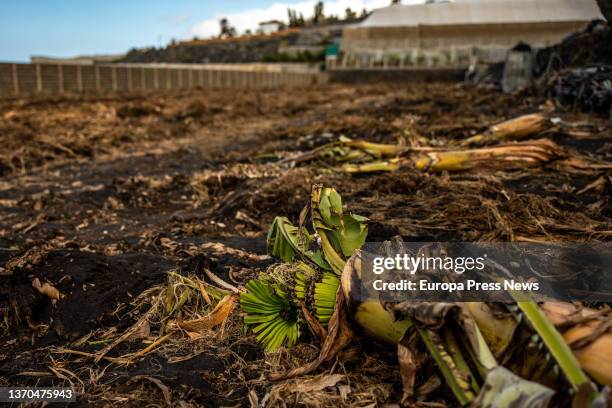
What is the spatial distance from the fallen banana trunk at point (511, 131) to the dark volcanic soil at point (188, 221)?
0.50m

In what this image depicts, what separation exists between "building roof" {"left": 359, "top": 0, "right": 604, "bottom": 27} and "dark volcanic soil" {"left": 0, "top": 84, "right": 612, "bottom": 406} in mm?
34629

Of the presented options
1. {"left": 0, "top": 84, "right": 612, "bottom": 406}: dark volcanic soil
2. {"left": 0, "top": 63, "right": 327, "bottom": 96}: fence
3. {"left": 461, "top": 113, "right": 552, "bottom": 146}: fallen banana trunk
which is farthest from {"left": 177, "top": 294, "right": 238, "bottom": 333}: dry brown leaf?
{"left": 0, "top": 63, "right": 327, "bottom": 96}: fence

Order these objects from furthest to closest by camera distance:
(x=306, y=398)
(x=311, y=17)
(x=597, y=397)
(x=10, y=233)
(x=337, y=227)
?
(x=311, y=17), (x=10, y=233), (x=337, y=227), (x=306, y=398), (x=597, y=397)

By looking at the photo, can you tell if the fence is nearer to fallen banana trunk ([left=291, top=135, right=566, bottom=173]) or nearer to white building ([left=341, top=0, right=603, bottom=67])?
white building ([left=341, top=0, right=603, bottom=67])

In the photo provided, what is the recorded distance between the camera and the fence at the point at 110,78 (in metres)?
13.3

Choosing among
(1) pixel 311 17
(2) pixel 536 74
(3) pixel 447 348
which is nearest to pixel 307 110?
(2) pixel 536 74

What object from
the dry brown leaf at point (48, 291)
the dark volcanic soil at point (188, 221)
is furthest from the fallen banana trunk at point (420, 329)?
the dry brown leaf at point (48, 291)

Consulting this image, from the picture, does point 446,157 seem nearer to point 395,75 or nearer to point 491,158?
point 491,158

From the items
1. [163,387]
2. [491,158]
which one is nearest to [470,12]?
[491,158]

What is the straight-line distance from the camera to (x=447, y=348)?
130 cm

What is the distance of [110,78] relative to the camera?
16.8 m

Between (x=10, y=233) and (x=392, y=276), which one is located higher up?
(x=392, y=276)

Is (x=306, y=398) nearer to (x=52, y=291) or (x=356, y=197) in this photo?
(x=52, y=291)

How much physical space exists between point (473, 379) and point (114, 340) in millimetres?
1427
